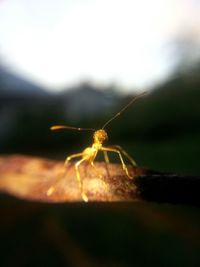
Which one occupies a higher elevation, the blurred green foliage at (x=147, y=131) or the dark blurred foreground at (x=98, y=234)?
the blurred green foliage at (x=147, y=131)

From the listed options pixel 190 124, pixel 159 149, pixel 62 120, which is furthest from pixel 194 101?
pixel 62 120

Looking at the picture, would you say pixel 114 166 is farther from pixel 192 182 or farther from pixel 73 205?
pixel 73 205

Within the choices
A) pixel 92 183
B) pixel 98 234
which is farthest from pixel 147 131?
pixel 92 183

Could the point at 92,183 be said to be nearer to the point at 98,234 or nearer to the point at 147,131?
the point at 98,234

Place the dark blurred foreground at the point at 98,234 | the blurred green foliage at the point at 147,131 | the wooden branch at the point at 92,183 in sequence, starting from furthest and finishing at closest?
the blurred green foliage at the point at 147,131, the dark blurred foreground at the point at 98,234, the wooden branch at the point at 92,183

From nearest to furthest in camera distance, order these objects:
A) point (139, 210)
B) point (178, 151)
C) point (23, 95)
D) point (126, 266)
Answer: point (126, 266), point (139, 210), point (178, 151), point (23, 95)

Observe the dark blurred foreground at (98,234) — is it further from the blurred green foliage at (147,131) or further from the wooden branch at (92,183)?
the wooden branch at (92,183)

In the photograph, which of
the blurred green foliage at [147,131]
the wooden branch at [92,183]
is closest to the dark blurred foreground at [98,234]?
the blurred green foliage at [147,131]

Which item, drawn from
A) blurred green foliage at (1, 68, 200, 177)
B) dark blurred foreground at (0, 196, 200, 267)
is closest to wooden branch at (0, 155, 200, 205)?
dark blurred foreground at (0, 196, 200, 267)
